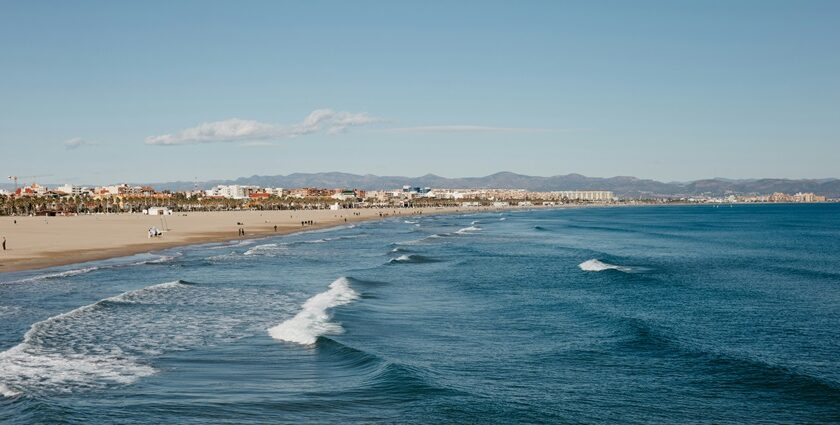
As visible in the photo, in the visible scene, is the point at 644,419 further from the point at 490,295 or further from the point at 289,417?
the point at 490,295

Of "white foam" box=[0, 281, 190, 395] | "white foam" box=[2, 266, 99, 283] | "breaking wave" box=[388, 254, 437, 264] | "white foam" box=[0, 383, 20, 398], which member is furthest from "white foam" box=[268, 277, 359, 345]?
"breaking wave" box=[388, 254, 437, 264]

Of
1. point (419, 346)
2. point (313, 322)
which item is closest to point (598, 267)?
point (313, 322)

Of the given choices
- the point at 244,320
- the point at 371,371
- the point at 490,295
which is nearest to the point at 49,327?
the point at 244,320

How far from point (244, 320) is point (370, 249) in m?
36.8

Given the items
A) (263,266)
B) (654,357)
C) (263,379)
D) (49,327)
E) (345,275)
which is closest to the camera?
(263,379)

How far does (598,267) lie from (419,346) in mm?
25321

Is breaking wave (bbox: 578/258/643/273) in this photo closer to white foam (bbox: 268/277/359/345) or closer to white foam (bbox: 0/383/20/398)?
white foam (bbox: 268/277/359/345)

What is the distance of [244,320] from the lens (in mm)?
25078

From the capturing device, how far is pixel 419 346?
20.9 m

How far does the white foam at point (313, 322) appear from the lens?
2216 centimetres

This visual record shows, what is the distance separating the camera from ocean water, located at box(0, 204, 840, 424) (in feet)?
48.8

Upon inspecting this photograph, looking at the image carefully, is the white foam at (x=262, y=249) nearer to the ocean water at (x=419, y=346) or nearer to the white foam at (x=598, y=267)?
the ocean water at (x=419, y=346)

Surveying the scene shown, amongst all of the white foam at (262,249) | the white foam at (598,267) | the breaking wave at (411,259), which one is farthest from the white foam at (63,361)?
the white foam at (262,249)

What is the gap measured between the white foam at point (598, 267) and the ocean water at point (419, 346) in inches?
29.9
